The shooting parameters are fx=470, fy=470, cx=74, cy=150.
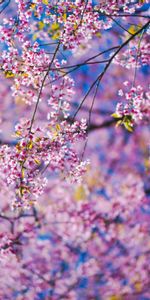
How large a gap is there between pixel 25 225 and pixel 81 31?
395 inches

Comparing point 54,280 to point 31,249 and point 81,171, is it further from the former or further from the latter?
point 81,171

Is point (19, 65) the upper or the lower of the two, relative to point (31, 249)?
lower

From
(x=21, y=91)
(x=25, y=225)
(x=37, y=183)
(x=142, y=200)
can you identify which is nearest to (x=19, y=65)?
(x=21, y=91)

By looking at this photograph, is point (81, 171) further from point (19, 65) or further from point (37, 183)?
point (19, 65)

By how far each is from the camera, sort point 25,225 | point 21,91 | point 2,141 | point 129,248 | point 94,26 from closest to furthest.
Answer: point 94,26 → point 21,91 → point 2,141 → point 25,225 → point 129,248

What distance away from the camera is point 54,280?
17344 millimetres

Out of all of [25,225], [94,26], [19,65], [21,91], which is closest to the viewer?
[19,65]

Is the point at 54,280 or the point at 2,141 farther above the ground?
the point at 2,141

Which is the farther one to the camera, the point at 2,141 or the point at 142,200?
the point at 142,200

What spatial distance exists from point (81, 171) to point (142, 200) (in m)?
10.3

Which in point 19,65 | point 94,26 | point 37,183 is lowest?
point 37,183

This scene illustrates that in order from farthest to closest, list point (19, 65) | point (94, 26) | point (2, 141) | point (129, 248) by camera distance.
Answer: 1. point (129, 248)
2. point (2, 141)
3. point (94, 26)
4. point (19, 65)

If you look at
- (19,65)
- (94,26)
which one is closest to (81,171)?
(19,65)

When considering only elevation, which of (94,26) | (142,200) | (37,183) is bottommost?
(37,183)
